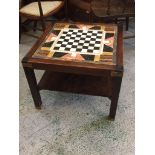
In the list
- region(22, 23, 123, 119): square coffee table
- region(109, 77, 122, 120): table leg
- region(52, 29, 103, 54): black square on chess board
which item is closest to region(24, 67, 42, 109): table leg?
region(22, 23, 123, 119): square coffee table

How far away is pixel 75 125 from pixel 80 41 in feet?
2.24

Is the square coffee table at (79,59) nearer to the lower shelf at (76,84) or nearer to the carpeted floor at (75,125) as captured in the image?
the lower shelf at (76,84)

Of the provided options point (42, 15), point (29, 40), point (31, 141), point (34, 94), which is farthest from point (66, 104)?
point (29, 40)

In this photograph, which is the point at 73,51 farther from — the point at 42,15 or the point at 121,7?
the point at 121,7

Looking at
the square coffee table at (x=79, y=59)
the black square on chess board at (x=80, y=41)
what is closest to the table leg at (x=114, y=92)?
the square coffee table at (x=79, y=59)

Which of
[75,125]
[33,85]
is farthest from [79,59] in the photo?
[75,125]

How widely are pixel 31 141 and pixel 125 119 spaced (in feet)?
2.55

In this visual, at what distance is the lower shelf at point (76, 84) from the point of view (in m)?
1.66

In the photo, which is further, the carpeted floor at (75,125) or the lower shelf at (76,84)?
the lower shelf at (76,84)

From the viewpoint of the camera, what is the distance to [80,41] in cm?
169

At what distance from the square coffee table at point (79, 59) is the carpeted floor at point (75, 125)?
0.36 ft

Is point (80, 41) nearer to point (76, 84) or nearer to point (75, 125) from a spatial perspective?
point (76, 84)

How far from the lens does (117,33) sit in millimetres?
1749

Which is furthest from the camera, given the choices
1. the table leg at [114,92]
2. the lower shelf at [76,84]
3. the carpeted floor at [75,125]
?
the lower shelf at [76,84]
